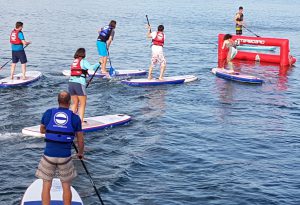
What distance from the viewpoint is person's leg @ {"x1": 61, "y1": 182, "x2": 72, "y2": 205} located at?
800 centimetres

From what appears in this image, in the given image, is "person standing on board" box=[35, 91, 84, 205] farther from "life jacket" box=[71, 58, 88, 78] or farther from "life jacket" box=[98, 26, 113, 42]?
"life jacket" box=[98, 26, 113, 42]

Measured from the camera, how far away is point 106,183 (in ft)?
34.7

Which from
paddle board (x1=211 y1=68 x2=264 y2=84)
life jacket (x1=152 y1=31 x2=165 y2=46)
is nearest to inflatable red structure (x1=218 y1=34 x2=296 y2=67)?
paddle board (x1=211 y1=68 x2=264 y2=84)

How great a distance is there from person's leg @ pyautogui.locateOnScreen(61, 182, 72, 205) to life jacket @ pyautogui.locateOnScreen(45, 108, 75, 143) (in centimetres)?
70

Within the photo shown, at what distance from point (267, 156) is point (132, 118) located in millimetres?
4516

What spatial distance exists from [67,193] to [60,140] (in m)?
0.87

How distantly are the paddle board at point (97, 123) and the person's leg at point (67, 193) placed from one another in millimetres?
5105

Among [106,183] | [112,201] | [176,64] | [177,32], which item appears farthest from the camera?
[177,32]

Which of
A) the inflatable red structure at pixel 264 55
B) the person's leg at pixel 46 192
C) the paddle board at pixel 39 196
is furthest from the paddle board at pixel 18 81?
the person's leg at pixel 46 192

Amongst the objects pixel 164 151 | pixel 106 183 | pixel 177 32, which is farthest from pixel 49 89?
pixel 177 32

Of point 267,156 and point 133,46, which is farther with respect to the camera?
point 133,46

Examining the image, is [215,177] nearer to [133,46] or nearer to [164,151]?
[164,151]

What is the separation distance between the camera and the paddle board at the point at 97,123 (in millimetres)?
13078

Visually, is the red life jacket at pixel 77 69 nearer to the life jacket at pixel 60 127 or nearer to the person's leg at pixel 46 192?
the life jacket at pixel 60 127
